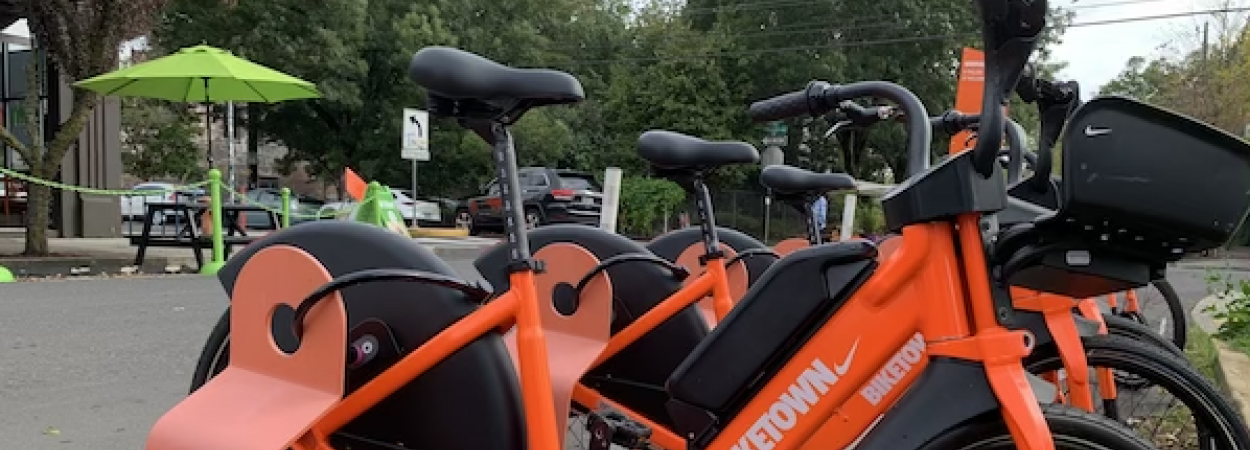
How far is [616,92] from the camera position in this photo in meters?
29.5

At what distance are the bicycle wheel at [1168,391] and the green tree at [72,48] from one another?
1036 centimetres

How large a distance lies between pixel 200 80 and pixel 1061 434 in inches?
455

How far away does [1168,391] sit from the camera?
2.38 metres

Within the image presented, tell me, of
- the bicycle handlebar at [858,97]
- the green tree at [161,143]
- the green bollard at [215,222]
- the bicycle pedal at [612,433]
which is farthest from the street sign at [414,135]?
the green tree at [161,143]

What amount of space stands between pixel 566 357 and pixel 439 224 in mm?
25834

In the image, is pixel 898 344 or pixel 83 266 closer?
pixel 898 344

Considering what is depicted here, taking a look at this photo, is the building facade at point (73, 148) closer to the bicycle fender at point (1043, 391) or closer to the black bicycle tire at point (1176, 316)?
the black bicycle tire at point (1176, 316)

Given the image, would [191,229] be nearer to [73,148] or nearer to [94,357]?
[94,357]

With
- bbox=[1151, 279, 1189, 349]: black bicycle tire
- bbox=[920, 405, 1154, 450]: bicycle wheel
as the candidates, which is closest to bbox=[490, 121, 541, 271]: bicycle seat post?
bbox=[920, 405, 1154, 450]: bicycle wheel

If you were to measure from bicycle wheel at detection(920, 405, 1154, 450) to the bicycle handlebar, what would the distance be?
0.45 metres

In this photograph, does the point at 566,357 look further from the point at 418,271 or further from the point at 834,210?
the point at 834,210

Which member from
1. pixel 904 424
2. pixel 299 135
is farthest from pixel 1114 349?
pixel 299 135

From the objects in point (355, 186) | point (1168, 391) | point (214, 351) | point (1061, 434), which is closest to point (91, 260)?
point (355, 186)

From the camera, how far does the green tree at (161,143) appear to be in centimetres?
3306
